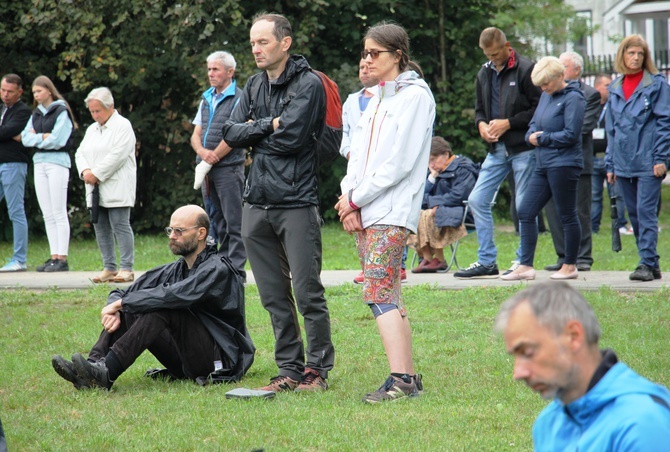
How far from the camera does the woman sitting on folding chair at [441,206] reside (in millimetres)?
10422

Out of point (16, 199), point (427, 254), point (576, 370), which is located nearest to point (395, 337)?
point (576, 370)

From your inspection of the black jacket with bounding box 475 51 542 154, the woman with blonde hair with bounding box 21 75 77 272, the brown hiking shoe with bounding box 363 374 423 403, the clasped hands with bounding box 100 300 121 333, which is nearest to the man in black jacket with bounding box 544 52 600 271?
the black jacket with bounding box 475 51 542 154

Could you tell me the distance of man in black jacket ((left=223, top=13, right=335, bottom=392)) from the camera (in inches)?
236

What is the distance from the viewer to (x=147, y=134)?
17.5 meters

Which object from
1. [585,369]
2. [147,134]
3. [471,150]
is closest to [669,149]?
[585,369]

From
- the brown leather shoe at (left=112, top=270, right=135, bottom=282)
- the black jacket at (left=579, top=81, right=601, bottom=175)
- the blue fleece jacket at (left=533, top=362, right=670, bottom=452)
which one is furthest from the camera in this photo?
the black jacket at (left=579, top=81, right=601, bottom=175)

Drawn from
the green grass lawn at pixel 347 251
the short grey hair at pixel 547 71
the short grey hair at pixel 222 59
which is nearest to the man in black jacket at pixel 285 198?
the short grey hair at pixel 547 71

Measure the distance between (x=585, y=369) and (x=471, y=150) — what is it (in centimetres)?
1570

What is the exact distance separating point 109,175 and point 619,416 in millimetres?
8746

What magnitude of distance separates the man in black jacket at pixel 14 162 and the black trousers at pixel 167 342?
6.00 m

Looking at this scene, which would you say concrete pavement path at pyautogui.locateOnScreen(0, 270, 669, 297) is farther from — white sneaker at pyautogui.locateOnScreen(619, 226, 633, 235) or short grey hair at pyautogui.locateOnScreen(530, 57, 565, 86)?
white sneaker at pyautogui.locateOnScreen(619, 226, 633, 235)

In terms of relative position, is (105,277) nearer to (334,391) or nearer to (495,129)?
(495,129)

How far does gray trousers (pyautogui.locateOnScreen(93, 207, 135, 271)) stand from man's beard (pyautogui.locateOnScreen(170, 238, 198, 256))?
423 centimetres

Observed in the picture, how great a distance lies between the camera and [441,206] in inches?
413
